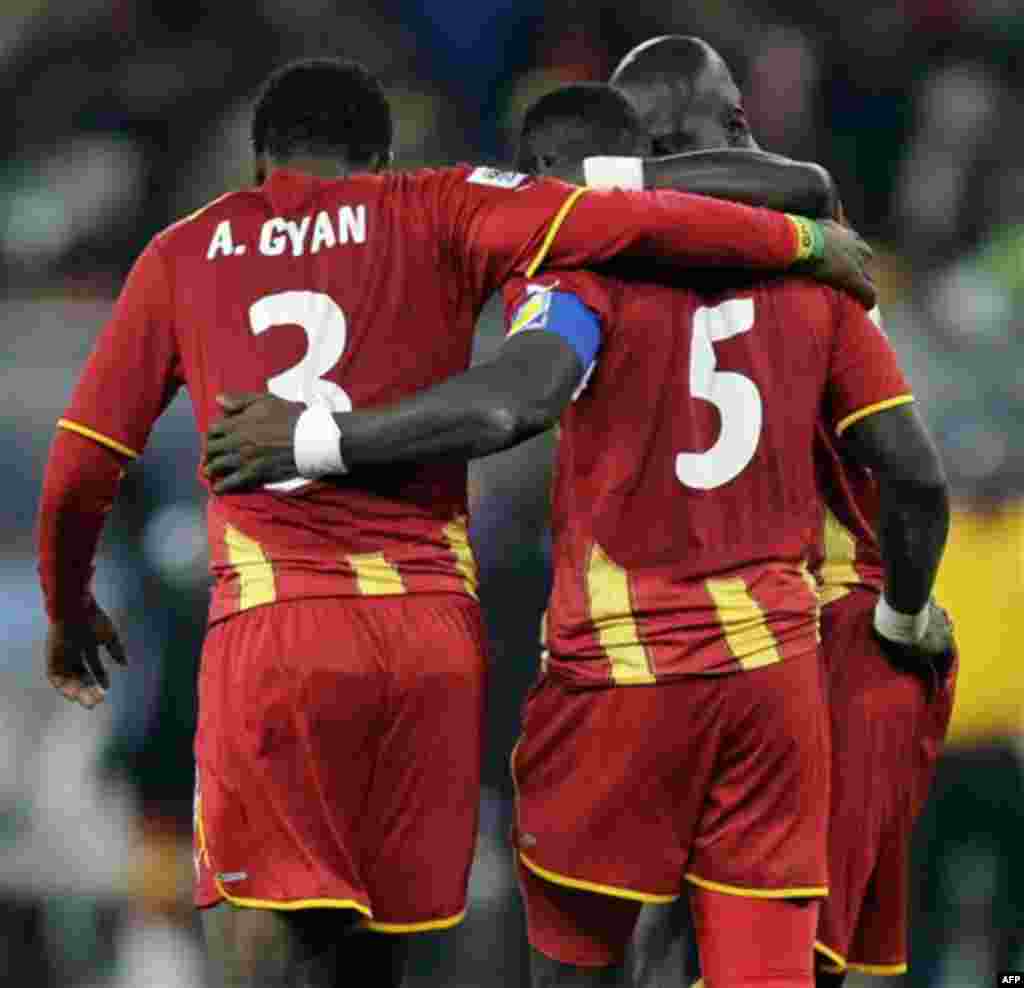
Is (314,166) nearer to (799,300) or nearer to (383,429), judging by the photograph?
(383,429)

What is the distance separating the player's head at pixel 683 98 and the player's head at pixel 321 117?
0.58 metres

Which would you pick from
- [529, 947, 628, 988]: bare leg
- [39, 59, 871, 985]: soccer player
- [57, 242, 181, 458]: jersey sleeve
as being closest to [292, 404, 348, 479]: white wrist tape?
[39, 59, 871, 985]: soccer player

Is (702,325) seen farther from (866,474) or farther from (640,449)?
(866,474)

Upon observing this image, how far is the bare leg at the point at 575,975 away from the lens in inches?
137

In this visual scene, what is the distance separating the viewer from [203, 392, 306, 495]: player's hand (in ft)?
9.70

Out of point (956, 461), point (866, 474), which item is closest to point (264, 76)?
point (956, 461)

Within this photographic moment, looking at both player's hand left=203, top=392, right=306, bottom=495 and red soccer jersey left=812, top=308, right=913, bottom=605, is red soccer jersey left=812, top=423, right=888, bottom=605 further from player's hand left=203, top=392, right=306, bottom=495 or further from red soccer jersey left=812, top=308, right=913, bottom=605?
player's hand left=203, top=392, right=306, bottom=495

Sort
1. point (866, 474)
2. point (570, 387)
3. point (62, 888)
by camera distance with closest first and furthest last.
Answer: point (570, 387)
point (866, 474)
point (62, 888)

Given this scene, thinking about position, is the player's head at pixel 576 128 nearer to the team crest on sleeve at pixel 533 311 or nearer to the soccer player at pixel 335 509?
the soccer player at pixel 335 509

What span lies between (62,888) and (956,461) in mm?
2606

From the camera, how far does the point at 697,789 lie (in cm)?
338

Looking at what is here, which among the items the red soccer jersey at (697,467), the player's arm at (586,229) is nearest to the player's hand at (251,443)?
the player's arm at (586,229)

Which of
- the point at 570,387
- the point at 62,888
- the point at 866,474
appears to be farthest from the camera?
the point at 62,888

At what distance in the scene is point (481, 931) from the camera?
567cm
